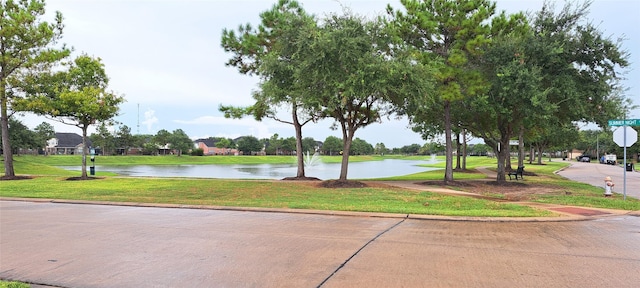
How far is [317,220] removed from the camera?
966 cm

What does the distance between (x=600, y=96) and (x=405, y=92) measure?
32.5 feet

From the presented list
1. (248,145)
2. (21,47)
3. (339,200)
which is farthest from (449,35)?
(248,145)

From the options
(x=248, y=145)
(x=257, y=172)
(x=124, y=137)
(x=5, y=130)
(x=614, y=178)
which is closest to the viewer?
(x=5, y=130)

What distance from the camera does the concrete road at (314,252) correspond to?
5168 millimetres

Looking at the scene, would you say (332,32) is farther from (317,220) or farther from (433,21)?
(317,220)

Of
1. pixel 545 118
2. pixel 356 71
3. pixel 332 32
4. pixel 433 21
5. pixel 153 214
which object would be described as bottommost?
pixel 153 214

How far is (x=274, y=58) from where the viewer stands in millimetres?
18297

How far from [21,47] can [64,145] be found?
108 meters

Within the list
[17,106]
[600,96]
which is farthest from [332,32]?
[17,106]

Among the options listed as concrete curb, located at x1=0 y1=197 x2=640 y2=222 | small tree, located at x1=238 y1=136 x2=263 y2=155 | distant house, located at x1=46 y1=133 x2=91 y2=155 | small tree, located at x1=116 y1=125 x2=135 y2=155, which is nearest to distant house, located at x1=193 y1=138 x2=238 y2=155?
small tree, located at x1=238 y1=136 x2=263 y2=155

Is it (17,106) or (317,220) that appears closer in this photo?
(317,220)

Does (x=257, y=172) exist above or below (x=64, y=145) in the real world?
below

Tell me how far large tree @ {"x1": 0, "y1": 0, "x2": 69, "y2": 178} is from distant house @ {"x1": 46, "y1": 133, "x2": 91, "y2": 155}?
102 m

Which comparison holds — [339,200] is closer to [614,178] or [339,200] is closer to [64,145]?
[614,178]
